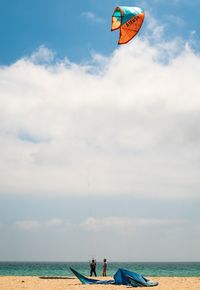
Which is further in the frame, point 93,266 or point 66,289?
point 93,266

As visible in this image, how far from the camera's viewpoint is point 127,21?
A: 18.4 metres

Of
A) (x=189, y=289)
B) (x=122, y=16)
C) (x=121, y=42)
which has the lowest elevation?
(x=189, y=289)

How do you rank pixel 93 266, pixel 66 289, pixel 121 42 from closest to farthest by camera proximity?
pixel 121 42 < pixel 66 289 < pixel 93 266

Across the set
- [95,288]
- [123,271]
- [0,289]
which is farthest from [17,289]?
[123,271]

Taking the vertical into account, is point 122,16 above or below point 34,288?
above

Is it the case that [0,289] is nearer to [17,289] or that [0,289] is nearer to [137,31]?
[17,289]

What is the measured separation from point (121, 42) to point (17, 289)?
12.1 meters

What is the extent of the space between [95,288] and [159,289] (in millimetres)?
2961

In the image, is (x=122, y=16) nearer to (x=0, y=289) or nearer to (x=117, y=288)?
(x=117, y=288)

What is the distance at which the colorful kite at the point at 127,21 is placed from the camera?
710 inches

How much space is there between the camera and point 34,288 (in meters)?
19.3

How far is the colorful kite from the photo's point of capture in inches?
710

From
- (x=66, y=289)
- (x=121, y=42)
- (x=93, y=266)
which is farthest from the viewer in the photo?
(x=93, y=266)

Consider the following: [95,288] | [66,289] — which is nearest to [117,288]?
[95,288]
